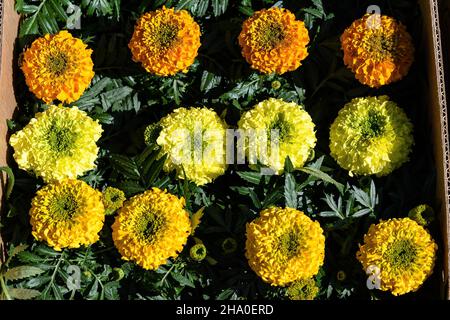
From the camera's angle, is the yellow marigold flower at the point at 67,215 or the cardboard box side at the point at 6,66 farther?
the cardboard box side at the point at 6,66

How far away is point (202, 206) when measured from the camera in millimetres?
2145

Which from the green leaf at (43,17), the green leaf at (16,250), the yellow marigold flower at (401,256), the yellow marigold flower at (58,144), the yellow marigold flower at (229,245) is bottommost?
the green leaf at (16,250)

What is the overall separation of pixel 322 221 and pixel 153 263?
1.80 ft

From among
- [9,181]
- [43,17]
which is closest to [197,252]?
[9,181]

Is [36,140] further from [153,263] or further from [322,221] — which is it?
[322,221]

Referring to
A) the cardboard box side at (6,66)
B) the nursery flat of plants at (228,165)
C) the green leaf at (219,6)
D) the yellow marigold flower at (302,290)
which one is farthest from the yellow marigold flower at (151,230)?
the green leaf at (219,6)

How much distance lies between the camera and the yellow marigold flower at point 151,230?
6.39 feet

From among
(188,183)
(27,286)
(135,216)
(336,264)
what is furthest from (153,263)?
(336,264)

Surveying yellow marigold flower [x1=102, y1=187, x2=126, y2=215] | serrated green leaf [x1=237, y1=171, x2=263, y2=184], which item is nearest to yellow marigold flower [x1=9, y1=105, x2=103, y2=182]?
yellow marigold flower [x1=102, y1=187, x2=126, y2=215]

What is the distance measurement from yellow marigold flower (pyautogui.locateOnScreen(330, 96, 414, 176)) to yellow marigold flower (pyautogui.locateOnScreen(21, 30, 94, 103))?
0.80 metres

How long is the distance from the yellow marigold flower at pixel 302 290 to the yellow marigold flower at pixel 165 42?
74cm

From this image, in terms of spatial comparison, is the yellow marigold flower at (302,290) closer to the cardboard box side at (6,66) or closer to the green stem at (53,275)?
the green stem at (53,275)

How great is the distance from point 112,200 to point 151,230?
18cm

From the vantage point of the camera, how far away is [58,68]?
2082 mm
